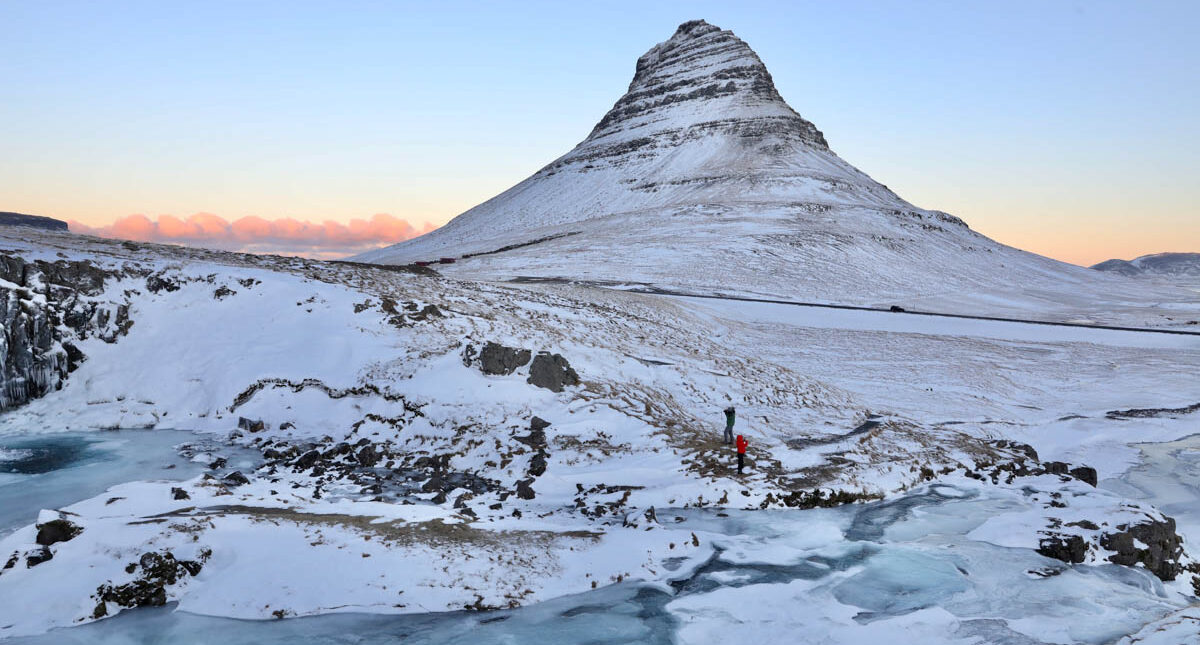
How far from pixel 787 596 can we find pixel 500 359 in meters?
14.9

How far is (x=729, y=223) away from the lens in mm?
110688

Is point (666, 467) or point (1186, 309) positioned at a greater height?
point (1186, 309)

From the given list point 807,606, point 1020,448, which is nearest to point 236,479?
point 807,606

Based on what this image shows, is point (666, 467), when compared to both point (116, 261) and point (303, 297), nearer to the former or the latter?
point (303, 297)

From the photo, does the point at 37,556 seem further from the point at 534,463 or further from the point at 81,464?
the point at 534,463

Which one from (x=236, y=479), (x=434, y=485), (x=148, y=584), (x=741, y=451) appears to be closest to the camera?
(x=148, y=584)

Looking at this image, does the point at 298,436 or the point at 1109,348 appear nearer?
the point at 298,436

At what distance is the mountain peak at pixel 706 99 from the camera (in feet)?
524

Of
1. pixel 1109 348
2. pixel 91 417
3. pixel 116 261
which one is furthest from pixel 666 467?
pixel 1109 348

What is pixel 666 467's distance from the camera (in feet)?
72.2

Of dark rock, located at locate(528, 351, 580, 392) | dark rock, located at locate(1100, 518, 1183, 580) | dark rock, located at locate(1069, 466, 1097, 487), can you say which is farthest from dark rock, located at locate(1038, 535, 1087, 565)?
dark rock, located at locate(528, 351, 580, 392)

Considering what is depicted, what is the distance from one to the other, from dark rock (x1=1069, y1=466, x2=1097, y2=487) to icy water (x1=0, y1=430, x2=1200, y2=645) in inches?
182

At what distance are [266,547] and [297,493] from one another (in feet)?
13.3

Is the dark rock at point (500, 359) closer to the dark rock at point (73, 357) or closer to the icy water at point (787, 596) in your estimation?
the icy water at point (787, 596)
